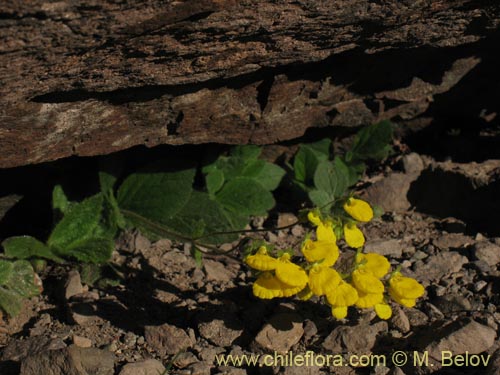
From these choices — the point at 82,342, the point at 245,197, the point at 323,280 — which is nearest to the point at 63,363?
the point at 82,342

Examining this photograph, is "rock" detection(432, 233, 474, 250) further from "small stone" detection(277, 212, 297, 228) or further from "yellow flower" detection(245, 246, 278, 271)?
"yellow flower" detection(245, 246, 278, 271)

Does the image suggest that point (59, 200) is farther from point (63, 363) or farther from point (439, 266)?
point (439, 266)

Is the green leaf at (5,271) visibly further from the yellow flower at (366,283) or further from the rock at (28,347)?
the yellow flower at (366,283)

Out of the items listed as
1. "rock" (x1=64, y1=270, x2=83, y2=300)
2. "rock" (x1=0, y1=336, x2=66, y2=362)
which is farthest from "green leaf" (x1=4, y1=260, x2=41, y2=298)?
"rock" (x1=0, y1=336, x2=66, y2=362)

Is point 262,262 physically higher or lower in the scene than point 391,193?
higher

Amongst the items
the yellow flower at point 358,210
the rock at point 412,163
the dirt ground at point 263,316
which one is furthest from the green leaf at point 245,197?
the rock at point 412,163

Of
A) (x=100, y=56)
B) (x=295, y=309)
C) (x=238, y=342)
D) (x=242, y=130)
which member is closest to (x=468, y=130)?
(x=242, y=130)
